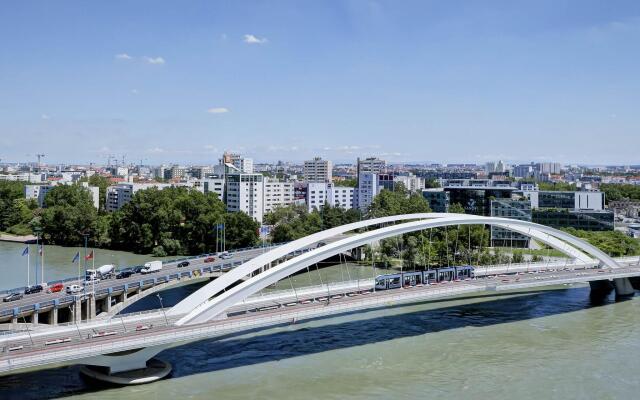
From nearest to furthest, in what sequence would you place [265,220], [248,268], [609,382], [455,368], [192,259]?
[609,382] → [455,368] → [248,268] → [192,259] → [265,220]

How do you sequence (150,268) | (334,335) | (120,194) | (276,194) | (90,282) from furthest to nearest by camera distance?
(120,194), (276,194), (150,268), (90,282), (334,335)

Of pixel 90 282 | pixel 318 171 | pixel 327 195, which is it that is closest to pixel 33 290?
pixel 90 282

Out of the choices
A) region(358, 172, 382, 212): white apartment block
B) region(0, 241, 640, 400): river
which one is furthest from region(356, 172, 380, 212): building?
region(0, 241, 640, 400): river

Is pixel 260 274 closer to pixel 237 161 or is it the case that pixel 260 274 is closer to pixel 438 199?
pixel 438 199

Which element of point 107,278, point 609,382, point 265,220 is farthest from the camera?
point 265,220

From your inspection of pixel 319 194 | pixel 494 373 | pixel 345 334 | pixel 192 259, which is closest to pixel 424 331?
pixel 345 334

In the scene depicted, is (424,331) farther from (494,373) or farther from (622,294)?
(622,294)
